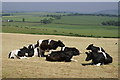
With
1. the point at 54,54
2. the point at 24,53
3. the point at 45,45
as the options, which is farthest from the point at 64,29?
the point at 54,54

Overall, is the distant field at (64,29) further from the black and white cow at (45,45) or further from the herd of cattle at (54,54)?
the herd of cattle at (54,54)

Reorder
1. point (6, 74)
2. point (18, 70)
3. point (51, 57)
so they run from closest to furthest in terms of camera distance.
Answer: point (6, 74)
point (18, 70)
point (51, 57)

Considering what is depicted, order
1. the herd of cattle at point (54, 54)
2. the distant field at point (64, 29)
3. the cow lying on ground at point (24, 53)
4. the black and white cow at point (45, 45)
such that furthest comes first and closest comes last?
the distant field at point (64, 29) < the black and white cow at point (45, 45) < the cow lying on ground at point (24, 53) < the herd of cattle at point (54, 54)

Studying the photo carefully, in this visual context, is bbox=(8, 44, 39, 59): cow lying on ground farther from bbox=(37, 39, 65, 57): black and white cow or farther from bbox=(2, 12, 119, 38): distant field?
bbox=(2, 12, 119, 38): distant field

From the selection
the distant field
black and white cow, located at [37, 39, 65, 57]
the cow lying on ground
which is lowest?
the cow lying on ground

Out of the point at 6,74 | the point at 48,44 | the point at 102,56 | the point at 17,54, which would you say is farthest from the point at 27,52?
the point at 6,74

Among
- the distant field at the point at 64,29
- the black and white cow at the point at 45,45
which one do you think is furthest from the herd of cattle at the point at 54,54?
the distant field at the point at 64,29

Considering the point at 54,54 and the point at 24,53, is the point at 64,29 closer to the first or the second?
the point at 24,53

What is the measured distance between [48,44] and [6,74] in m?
9.21

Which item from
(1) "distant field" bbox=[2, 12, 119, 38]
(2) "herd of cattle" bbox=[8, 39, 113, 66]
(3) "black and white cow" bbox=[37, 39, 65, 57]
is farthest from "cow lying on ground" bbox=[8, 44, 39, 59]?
(1) "distant field" bbox=[2, 12, 119, 38]

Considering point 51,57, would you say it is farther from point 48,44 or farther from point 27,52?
point 48,44

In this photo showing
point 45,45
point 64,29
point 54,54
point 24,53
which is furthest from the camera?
point 64,29

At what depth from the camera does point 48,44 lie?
19.6 metres

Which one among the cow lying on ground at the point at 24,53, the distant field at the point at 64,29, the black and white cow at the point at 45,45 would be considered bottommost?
the cow lying on ground at the point at 24,53
